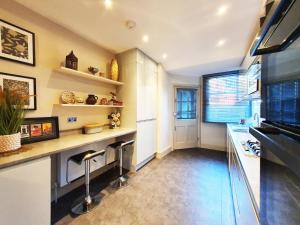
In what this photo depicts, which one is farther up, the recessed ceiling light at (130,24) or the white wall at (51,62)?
the recessed ceiling light at (130,24)

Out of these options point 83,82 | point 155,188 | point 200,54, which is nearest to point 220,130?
point 200,54

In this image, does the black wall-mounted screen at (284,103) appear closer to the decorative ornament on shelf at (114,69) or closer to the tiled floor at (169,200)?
the tiled floor at (169,200)

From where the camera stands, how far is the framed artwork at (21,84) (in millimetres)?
1558

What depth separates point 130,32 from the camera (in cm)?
221

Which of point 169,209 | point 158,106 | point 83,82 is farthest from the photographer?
point 158,106

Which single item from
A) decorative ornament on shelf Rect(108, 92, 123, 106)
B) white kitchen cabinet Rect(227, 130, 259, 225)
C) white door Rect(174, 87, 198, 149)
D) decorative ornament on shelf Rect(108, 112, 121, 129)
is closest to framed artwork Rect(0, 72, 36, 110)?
decorative ornament on shelf Rect(108, 92, 123, 106)

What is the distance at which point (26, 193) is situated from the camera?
4.01 feet

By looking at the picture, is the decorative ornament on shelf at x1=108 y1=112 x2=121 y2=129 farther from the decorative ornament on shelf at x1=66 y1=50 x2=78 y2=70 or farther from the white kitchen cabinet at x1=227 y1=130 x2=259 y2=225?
the white kitchen cabinet at x1=227 y1=130 x2=259 y2=225

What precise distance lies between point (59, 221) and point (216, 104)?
14.6 feet

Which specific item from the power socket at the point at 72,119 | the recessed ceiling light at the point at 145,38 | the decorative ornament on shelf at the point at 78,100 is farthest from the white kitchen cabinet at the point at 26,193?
the recessed ceiling light at the point at 145,38

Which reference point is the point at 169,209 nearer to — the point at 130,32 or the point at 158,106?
the point at 158,106

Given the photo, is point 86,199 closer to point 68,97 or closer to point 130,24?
point 68,97

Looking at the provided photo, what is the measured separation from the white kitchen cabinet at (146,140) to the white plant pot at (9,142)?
1.86 metres

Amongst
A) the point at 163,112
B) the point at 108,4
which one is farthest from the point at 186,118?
the point at 108,4
